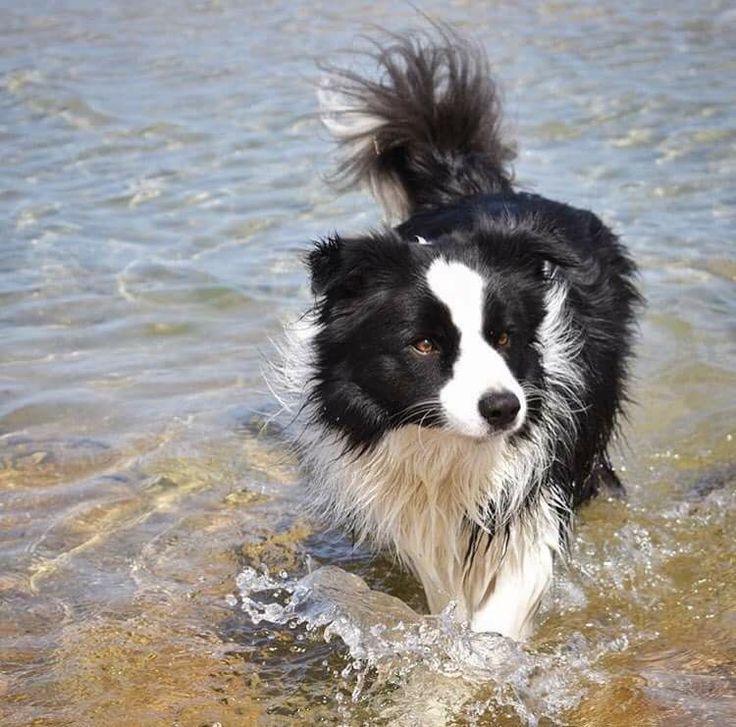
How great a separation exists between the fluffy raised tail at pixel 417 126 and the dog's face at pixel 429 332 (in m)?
1.50

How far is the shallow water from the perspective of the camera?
3803mm

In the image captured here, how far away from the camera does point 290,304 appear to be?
695cm

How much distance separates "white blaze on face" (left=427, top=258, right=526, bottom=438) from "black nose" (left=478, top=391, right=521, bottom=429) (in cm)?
1

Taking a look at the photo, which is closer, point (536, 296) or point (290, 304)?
point (536, 296)

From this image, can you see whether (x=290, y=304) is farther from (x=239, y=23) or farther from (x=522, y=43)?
(x=239, y=23)

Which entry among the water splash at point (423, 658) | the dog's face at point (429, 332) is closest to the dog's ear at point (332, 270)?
the dog's face at point (429, 332)

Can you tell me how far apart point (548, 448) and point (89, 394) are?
2648mm

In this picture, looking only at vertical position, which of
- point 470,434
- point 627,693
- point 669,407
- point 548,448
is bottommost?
point 669,407

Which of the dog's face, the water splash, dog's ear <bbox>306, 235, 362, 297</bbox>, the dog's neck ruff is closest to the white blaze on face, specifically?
the dog's face

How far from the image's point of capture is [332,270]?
12.7 ft

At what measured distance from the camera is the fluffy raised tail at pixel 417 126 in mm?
5523

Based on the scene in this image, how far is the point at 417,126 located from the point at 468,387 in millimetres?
2381

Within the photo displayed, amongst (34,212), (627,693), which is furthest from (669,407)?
(34,212)

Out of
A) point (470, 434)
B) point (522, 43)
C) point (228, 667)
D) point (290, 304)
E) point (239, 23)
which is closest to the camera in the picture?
point (470, 434)
